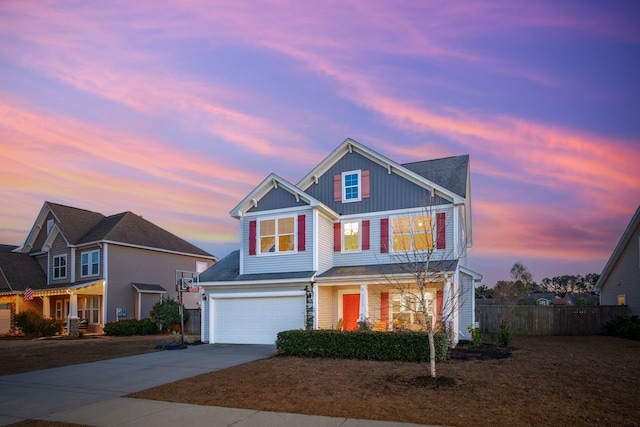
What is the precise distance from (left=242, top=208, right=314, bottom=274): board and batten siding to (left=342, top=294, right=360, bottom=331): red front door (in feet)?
8.37

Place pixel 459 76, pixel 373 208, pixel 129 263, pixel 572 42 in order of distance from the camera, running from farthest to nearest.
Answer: pixel 129 263
pixel 373 208
pixel 459 76
pixel 572 42

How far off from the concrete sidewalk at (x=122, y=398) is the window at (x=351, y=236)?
646 centimetres

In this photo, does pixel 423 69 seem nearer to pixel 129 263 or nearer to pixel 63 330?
pixel 129 263

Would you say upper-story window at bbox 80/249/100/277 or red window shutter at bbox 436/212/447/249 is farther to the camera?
upper-story window at bbox 80/249/100/277

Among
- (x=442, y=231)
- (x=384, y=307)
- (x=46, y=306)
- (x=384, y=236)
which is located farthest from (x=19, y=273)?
(x=442, y=231)

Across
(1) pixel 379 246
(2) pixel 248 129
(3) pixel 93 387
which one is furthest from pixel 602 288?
(3) pixel 93 387

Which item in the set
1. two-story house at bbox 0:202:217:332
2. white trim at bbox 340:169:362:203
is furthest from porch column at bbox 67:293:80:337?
white trim at bbox 340:169:362:203

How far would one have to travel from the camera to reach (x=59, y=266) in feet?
105

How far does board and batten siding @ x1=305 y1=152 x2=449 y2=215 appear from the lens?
65.5ft

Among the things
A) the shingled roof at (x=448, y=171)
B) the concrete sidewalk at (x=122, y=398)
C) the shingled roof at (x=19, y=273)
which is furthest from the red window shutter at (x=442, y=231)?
the shingled roof at (x=19, y=273)

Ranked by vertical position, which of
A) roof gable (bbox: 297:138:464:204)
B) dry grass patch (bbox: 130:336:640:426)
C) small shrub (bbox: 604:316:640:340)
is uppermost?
roof gable (bbox: 297:138:464:204)

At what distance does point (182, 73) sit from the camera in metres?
18.1

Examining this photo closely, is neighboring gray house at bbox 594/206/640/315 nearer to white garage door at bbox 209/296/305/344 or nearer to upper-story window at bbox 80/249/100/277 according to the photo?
white garage door at bbox 209/296/305/344

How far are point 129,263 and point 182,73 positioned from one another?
17.2 m
